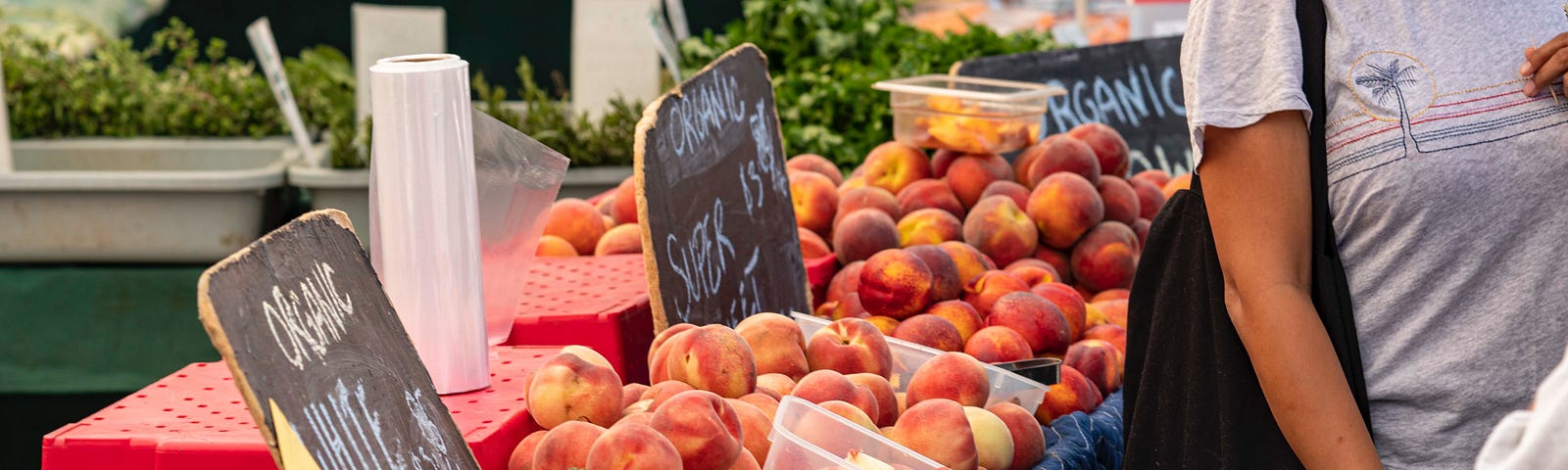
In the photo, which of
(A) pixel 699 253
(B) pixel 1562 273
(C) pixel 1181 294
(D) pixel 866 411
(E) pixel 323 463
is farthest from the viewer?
(A) pixel 699 253

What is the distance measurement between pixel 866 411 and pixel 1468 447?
0.61 meters

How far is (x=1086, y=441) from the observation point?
179 centimetres

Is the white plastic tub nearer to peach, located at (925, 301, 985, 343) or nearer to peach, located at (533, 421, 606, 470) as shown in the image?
peach, located at (925, 301, 985, 343)

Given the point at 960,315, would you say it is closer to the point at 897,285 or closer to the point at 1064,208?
the point at 897,285

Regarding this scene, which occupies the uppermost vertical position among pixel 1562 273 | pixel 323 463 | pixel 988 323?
pixel 1562 273

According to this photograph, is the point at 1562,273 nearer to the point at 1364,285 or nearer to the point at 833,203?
the point at 1364,285

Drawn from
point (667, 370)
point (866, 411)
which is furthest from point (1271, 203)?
point (667, 370)

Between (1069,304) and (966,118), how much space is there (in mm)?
610

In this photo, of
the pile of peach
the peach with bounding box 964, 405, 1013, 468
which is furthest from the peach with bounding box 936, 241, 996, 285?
the peach with bounding box 964, 405, 1013, 468

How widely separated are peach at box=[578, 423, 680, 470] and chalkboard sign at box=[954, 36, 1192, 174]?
2360mm

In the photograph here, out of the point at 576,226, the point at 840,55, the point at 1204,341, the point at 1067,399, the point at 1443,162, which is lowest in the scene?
the point at 1067,399

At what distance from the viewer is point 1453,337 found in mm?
1247

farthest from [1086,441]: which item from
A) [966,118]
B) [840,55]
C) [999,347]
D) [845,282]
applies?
[840,55]

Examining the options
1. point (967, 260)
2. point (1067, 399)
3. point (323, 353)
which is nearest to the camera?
point (323, 353)
